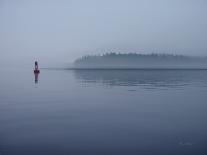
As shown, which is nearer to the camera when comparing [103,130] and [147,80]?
[103,130]

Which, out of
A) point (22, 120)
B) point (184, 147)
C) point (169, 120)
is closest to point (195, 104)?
point (169, 120)

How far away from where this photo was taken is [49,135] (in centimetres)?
1362

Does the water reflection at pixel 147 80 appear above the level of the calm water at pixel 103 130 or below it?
above

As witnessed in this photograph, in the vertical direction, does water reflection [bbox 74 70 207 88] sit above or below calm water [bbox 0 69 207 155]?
above

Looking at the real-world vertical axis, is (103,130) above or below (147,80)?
below

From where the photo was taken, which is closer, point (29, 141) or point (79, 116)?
point (29, 141)

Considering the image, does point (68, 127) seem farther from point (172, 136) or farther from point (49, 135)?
point (172, 136)

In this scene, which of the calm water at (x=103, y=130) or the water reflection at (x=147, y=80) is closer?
the calm water at (x=103, y=130)

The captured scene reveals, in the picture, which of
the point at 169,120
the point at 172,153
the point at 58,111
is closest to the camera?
the point at 172,153

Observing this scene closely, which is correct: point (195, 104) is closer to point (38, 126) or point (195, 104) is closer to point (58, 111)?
point (58, 111)

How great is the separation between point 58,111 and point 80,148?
369 inches

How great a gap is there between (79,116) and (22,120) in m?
3.85

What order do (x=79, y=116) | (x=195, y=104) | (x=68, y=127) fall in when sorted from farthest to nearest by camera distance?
(x=195, y=104) → (x=79, y=116) → (x=68, y=127)

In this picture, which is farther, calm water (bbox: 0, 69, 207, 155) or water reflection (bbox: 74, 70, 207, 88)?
water reflection (bbox: 74, 70, 207, 88)
